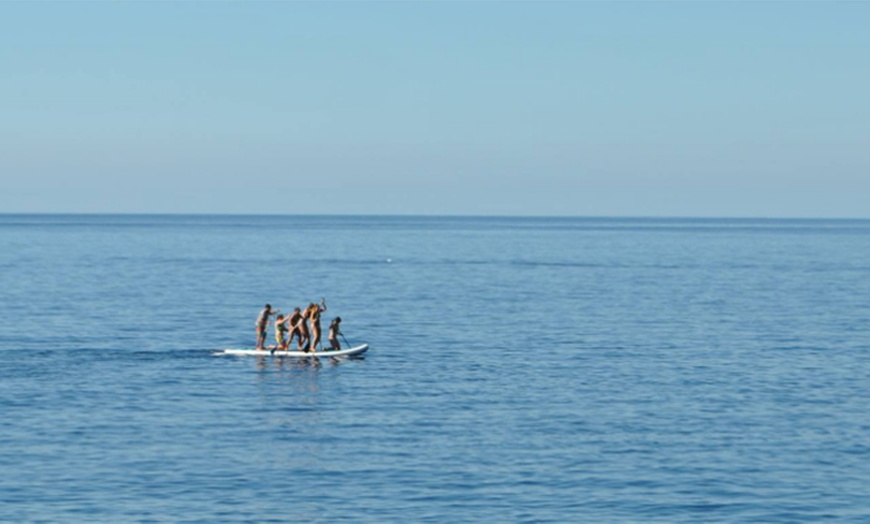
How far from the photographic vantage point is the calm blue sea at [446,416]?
1270 inches

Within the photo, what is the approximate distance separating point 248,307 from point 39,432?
53426 millimetres

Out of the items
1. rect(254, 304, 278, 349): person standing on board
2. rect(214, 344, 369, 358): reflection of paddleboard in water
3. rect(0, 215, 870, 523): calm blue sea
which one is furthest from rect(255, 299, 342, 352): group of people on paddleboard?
rect(0, 215, 870, 523): calm blue sea

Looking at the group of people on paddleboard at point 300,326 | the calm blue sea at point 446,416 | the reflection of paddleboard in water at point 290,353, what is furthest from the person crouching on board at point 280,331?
the calm blue sea at point 446,416

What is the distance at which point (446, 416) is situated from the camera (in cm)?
4372

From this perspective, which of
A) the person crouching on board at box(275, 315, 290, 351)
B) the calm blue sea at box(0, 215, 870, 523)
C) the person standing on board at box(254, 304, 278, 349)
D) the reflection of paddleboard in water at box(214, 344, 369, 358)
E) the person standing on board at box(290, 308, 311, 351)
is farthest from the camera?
the person standing on board at box(290, 308, 311, 351)

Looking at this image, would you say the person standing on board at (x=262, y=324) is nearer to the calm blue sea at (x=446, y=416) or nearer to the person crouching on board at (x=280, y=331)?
the person crouching on board at (x=280, y=331)

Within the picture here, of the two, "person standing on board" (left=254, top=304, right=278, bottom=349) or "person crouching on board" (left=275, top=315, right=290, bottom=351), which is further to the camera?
"person crouching on board" (left=275, top=315, right=290, bottom=351)

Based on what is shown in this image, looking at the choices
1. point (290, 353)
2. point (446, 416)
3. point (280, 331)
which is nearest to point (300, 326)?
point (280, 331)

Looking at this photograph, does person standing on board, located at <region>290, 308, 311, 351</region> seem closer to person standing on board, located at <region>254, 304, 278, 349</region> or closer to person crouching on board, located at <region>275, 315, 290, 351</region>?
person crouching on board, located at <region>275, 315, 290, 351</region>

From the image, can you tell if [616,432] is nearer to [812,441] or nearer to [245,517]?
[812,441]

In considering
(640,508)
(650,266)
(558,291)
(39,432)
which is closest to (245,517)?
(640,508)

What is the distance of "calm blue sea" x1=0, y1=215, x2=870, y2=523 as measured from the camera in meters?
32.2

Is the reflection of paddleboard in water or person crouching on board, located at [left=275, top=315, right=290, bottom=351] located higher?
person crouching on board, located at [left=275, top=315, right=290, bottom=351]

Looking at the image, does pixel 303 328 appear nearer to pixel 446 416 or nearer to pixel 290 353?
pixel 290 353
